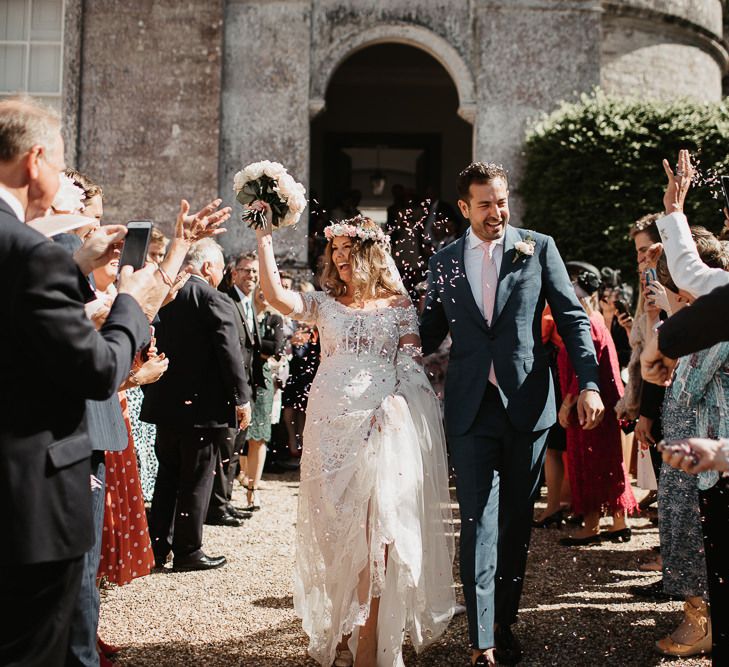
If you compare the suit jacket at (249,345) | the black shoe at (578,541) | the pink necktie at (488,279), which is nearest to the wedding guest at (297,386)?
the suit jacket at (249,345)

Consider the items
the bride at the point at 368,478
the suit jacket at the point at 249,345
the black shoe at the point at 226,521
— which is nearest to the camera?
the bride at the point at 368,478

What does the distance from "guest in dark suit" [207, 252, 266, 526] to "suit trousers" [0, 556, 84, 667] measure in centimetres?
403

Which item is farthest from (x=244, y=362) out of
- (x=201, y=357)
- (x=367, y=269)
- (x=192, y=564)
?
(x=367, y=269)

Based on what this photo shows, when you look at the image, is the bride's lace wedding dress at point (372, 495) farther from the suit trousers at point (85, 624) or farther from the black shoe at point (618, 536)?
the black shoe at point (618, 536)

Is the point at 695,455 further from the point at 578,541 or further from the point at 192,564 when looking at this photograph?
the point at 578,541

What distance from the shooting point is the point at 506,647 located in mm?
3744

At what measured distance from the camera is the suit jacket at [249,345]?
262 inches

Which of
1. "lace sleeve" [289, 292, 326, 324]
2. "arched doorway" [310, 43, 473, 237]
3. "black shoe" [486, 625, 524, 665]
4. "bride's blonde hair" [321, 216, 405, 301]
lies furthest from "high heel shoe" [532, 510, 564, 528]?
"arched doorway" [310, 43, 473, 237]

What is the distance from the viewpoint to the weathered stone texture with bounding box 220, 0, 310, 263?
12.2 m

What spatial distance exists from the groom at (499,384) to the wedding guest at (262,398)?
3.30 m

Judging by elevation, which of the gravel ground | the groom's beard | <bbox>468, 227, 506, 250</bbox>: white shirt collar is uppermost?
the groom's beard

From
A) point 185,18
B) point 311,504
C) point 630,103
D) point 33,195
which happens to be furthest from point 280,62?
point 33,195

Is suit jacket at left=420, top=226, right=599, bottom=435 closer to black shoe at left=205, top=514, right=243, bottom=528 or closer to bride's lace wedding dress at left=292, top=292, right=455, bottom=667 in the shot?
bride's lace wedding dress at left=292, top=292, right=455, bottom=667

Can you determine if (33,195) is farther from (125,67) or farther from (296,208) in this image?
(125,67)
